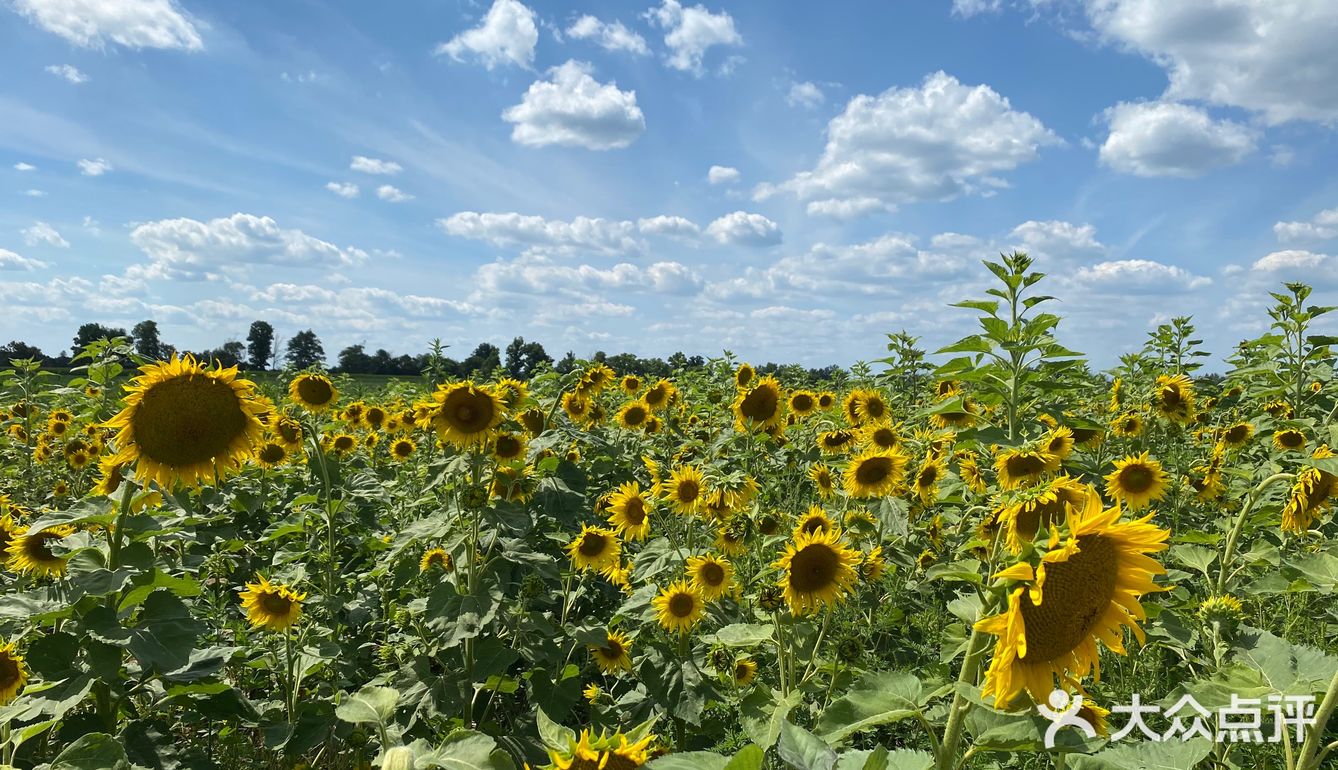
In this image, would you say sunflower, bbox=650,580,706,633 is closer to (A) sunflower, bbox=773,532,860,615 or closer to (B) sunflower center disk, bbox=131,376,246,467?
(A) sunflower, bbox=773,532,860,615

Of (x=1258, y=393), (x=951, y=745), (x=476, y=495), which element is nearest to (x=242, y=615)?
(x=476, y=495)

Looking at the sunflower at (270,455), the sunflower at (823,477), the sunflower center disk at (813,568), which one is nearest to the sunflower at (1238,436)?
the sunflower at (823,477)

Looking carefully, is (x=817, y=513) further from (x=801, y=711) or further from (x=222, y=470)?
(x=222, y=470)

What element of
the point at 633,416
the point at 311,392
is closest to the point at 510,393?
the point at 633,416

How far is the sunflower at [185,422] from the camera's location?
116 inches

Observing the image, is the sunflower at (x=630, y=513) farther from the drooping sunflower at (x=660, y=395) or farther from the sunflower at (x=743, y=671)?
the drooping sunflower at (x=660, y=395)

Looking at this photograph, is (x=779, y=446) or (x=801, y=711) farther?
(x=779, y=446)

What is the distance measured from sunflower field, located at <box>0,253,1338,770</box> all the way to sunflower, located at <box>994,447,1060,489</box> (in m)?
0.02

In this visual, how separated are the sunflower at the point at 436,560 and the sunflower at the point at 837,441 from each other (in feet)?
10.6

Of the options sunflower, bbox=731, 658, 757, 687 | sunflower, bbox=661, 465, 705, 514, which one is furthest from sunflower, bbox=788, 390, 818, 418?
sunflower, bbox=731, 658, 757, 687

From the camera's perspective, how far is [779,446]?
6055mm

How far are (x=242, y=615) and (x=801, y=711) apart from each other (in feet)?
13.5

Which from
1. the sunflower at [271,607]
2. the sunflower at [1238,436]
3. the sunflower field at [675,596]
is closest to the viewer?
the sunflower field at [675,596]

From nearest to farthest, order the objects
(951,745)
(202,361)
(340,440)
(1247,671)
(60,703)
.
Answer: (951,745), (1247,671), (60,703), (202,361), (340,440)
